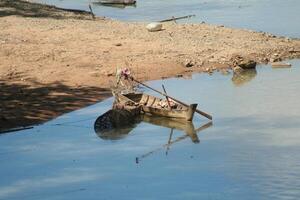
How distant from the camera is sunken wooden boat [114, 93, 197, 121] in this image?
1472 centimetres

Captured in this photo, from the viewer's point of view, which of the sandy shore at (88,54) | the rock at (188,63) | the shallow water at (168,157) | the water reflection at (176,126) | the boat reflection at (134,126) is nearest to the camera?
the shallow water at (168,157)

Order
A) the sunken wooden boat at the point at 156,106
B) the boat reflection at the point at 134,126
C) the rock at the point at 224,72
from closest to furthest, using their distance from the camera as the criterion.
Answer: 1. the boat reflection at the point at 134,126
2. the sunken wooden boat at the point at 156,106
3. the rock at the point at 224,72

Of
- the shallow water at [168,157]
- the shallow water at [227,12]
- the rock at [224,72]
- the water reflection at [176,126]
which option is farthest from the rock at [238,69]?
the shallow water at [227,12]

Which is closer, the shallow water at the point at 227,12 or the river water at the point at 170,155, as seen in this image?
the river water at the point at 170,155

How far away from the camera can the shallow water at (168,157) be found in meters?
10.9

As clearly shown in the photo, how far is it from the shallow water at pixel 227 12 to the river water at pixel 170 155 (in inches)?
454

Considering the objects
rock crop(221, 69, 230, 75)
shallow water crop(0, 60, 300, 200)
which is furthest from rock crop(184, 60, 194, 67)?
shallow water crop(0, 60, 300, 200)

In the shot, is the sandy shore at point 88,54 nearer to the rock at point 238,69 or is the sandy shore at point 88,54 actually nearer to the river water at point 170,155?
the rock at point 238,69

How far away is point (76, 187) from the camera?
36.5 feet

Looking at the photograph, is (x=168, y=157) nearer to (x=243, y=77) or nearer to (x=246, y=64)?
(x=243, y=77)

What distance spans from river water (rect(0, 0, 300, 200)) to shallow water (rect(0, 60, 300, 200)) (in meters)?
0.02

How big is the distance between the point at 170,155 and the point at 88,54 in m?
9.52

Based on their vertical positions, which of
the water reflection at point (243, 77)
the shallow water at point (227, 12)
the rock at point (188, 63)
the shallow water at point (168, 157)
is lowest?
the shallow water at point (168, 157)

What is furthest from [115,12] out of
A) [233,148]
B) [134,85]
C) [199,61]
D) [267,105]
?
[233,148]
